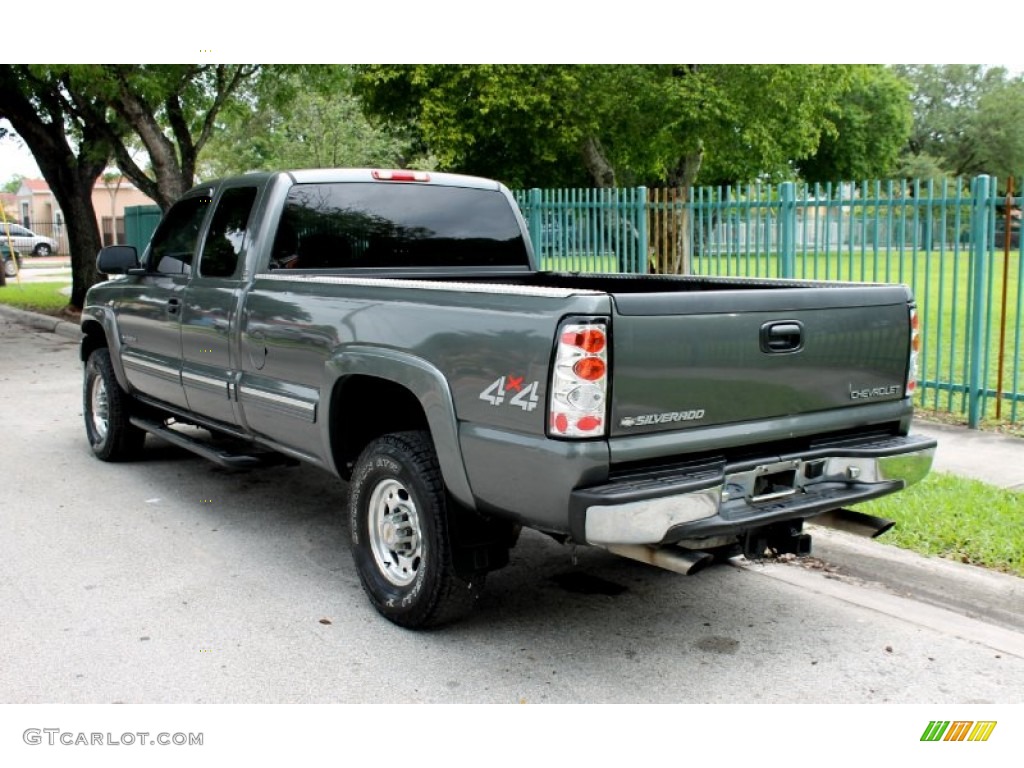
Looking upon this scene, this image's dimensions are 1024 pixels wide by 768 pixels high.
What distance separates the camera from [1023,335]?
48.3ft

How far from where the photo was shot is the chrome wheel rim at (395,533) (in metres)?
4.64

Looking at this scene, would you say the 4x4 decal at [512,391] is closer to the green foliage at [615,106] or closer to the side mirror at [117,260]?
the side mirror at [117,260]

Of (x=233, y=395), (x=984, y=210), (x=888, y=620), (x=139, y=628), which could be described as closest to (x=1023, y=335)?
(x=984, y=210)

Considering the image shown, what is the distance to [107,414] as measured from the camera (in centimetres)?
784

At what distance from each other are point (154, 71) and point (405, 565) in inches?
482

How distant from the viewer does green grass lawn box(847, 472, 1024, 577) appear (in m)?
5.29

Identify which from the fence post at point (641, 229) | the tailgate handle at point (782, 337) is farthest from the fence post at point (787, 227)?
the tailgate handle at point (782, 337)

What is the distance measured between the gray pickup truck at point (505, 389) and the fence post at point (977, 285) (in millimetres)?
3825

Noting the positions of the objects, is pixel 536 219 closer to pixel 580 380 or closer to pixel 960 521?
pixel 960 521
